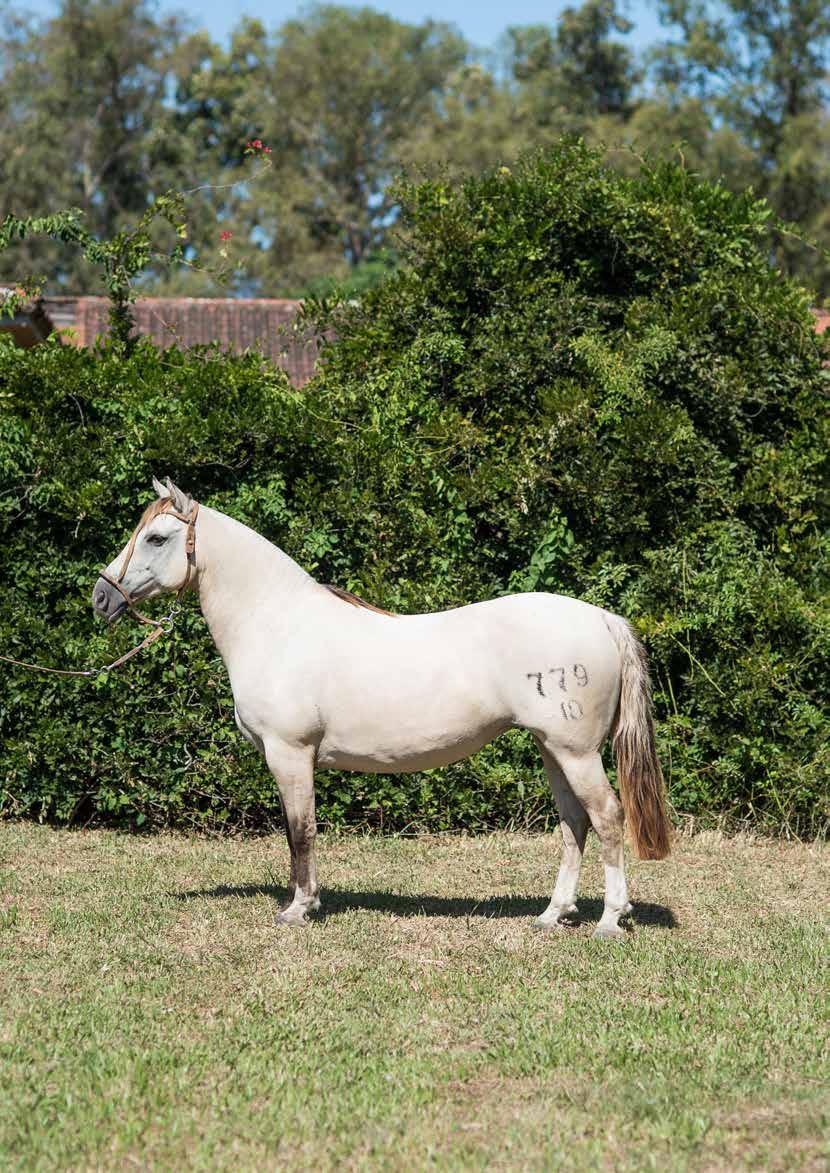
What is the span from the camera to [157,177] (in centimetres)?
4119

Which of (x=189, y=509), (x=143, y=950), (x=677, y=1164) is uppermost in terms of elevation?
(x=189, y=509)

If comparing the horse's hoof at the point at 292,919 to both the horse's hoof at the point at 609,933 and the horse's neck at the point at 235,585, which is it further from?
the horse's hoof at the point at 609,933

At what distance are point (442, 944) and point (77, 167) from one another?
129ft

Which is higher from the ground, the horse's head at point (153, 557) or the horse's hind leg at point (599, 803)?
the horse's head at point (153, 557)

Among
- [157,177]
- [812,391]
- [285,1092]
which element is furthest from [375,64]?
[285,1092]

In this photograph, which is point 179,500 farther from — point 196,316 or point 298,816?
point 196,316

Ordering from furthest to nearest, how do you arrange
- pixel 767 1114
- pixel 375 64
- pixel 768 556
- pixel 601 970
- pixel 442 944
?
pixel 375 64, pixel 768 556, pixel 442 944, pixel 601 970, pixel 767 1114

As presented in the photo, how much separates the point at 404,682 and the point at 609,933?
1549 mm

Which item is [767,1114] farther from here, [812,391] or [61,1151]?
[812,391]

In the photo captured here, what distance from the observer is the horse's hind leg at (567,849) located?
614cm

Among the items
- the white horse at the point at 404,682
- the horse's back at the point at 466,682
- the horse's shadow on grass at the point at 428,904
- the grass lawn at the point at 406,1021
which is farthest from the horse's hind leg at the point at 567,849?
the horse's back at the point at 466,682

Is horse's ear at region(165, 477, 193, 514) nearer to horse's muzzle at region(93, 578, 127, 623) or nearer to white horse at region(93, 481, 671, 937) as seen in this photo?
white horse at region(93, 481, 671, 937)

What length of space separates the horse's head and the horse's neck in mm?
89

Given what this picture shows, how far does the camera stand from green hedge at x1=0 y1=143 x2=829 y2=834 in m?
8.36
